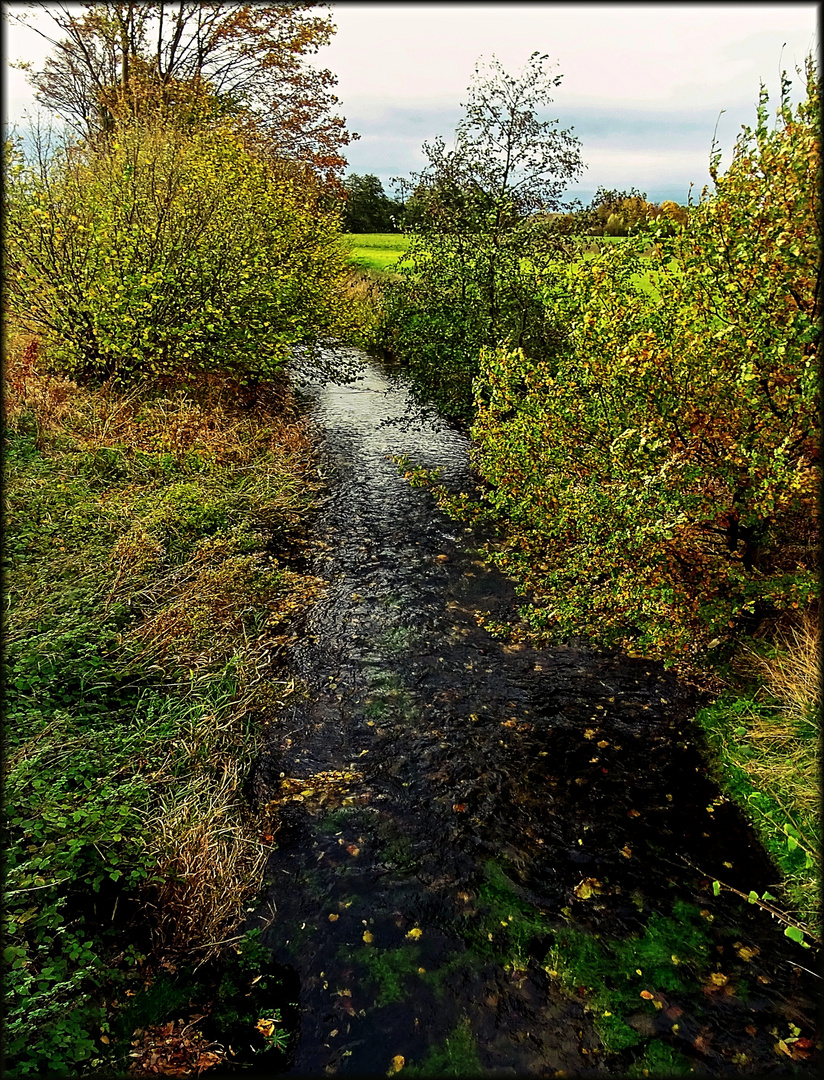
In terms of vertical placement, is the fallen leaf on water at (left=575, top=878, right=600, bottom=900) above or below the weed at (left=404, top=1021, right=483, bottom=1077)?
above

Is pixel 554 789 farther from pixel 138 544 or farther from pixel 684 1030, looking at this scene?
pixel 138 544

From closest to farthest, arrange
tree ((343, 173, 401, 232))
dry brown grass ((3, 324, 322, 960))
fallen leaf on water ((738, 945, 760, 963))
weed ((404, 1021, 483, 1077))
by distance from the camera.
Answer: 1. weed ((404, 1021, 483, 1077))
2. fallen leaf on water ((738, 945, 760, 963))
3. dry brown grass ((3, 324, 322, 960))
4. tree ((343, 173, 401, 232))

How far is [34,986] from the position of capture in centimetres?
448

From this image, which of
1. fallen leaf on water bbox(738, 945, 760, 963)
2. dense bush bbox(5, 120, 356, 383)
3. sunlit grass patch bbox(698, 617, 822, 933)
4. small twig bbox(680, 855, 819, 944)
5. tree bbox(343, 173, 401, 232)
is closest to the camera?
fallen leaf on water bbox(738, 945, 760, 963)

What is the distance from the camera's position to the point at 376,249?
3859 centimetres

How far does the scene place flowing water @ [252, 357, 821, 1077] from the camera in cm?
484

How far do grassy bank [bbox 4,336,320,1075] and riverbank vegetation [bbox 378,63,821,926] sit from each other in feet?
12.9

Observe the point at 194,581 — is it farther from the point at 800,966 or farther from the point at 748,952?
the point at 800,966

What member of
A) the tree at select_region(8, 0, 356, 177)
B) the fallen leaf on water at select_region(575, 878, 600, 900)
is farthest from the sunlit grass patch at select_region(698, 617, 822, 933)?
the tree at select_region(8, 0, 356, 177)

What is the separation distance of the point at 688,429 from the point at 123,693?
6.68 m

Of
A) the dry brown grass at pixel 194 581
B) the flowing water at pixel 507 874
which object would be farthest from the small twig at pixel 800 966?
the dry brown grass at pixel 194 581

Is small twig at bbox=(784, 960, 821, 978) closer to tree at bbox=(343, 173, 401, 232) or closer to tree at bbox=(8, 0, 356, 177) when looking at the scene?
tree at bbox=(8, 0, 356, 177)

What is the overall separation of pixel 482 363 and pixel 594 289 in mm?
1634

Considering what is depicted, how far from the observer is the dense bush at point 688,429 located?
215 inches
